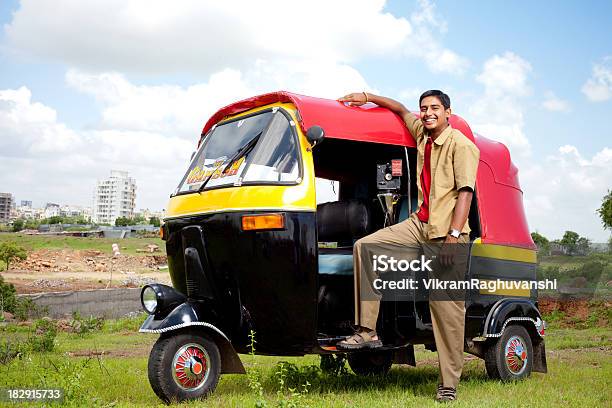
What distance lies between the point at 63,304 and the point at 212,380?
61.2 ft

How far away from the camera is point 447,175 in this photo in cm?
620

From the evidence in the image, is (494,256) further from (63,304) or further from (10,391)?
(63,304)

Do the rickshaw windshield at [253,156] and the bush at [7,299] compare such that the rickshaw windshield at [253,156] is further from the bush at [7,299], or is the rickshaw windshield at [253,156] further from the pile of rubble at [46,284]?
the pile of rubble at [46,284]

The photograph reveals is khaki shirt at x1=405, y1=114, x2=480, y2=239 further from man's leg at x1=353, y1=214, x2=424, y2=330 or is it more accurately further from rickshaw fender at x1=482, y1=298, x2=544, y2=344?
rickshaw fender at x1=482, y1=298, x2=544, y2=344

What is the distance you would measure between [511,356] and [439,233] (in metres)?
2.09

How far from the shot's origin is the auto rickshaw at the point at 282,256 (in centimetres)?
576

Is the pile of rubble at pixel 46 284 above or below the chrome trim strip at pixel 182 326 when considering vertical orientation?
below

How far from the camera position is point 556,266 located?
20734 mm

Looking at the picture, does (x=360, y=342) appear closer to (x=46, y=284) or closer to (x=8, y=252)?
(x=46, y=284)

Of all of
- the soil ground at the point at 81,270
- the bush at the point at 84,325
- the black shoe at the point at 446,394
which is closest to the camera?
the black shoe at the point at 446,394

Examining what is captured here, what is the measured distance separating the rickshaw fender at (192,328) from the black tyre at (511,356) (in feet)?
9.04

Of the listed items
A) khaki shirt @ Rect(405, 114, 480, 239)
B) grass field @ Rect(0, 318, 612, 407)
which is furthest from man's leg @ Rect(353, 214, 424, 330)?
grass field @ Rect(0, 318, 612, 407)

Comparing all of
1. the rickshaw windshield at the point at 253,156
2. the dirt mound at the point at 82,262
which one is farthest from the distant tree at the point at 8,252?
the rickshaw windshield at the point at 253,156

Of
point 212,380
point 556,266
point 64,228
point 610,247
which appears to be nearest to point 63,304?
point 556,266
